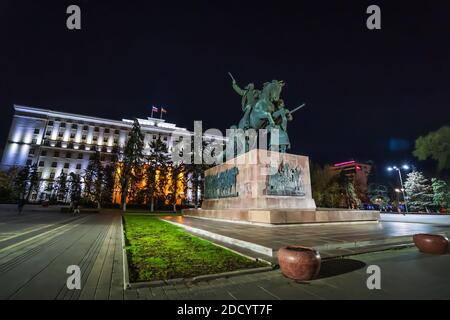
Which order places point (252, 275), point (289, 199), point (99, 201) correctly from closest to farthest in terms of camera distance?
point (252, 275) < point (289, 199) < point (99, 201)

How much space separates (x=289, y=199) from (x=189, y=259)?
28.2 ft

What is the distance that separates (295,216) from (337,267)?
6120 mm

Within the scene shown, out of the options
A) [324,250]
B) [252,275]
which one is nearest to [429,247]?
[324,250]

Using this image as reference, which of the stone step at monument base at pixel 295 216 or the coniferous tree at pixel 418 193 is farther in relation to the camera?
the coniferous tree at pixel 418 193

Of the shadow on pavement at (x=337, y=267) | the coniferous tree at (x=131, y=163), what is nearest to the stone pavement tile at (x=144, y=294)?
the shadow on pavement at (x=337, y=267)

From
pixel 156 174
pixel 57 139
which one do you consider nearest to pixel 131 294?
pixel 156 174

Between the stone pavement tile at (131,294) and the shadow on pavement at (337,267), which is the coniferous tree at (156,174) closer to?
the shadow on pavement at (337,267)

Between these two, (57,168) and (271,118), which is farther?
(57,168)

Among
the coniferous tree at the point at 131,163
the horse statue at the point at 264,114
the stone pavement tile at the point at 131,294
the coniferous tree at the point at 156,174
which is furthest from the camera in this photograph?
the coniferous tree at the point at 156,174

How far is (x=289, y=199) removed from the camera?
12.5 metres

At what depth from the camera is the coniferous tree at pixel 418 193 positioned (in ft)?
113

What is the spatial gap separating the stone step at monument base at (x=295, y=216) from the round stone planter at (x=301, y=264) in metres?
6.06

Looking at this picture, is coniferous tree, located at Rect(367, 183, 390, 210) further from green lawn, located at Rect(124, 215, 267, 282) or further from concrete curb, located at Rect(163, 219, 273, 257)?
green lawn, located at Rect(124, 215, 267, 282)
